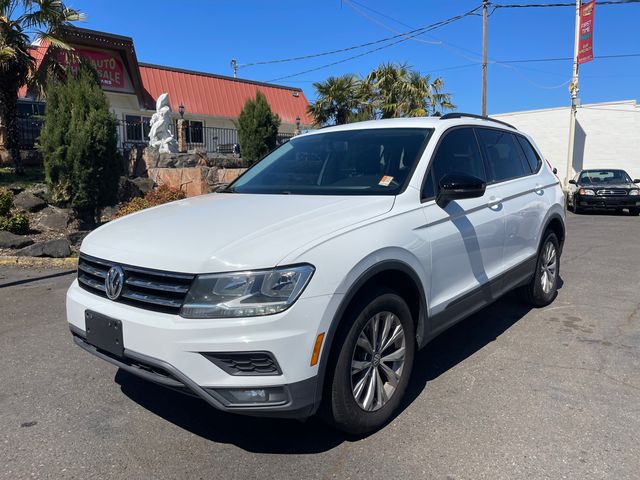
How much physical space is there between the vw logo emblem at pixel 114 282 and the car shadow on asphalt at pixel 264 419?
3.02 ft

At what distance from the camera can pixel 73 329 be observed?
3.11m

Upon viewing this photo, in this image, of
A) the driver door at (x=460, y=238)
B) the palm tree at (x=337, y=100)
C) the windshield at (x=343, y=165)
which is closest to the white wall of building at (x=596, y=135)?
the palm tree at (x=337, y=100)

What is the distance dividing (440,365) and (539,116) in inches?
1142

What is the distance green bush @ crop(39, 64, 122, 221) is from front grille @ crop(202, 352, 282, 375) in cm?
828

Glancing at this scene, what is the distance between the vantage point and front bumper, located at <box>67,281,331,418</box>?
2.38m

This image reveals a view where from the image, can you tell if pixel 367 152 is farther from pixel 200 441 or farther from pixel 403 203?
pixel 200 441

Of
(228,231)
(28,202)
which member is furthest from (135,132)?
(228,231)

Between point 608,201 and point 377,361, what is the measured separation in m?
15.4

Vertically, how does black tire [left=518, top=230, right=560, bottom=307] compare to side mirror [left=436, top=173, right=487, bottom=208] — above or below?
below

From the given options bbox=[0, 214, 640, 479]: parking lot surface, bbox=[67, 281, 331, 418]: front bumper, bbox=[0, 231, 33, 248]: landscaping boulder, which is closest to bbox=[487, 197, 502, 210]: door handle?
bbox=[0, 214, 640, 479]: parking lot surface

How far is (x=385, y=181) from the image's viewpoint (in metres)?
3.47

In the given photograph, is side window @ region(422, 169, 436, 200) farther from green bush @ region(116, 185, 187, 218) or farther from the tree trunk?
the tree trunk

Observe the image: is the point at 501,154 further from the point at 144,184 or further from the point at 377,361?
the point at 144,184

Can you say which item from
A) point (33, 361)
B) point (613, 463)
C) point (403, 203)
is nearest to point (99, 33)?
point (33, 361)
